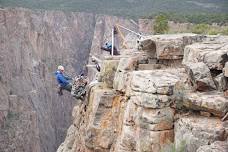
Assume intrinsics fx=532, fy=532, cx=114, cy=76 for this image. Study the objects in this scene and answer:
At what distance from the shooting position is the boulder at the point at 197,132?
11664mm

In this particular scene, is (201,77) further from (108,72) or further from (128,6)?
(128,6)

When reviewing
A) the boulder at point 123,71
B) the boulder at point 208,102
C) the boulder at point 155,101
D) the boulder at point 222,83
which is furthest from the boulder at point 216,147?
the boulder at point 123,71

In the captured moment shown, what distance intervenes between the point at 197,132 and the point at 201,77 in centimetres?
149

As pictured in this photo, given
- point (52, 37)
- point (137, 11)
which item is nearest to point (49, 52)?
point (52, 37)

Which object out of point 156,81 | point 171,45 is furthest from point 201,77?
point 171,45

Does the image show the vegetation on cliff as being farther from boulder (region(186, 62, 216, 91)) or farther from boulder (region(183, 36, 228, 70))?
boulder (region(186, 62, 216, 91))

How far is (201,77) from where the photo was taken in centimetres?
1273

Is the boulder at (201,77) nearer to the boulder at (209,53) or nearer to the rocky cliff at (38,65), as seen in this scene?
the boulder at (209,53)

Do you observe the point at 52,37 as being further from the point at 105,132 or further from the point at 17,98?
the point at 105,132

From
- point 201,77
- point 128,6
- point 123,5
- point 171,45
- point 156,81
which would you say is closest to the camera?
point 201,77

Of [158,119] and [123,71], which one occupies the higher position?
[123,71]

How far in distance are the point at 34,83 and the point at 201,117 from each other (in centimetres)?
7066

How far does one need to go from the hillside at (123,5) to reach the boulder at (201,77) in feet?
195

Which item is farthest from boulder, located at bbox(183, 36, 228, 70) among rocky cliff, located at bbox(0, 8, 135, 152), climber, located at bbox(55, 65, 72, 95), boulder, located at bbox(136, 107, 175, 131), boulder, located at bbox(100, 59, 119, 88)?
rocky cliff, located at bbox(0, 8, 135, 152)
